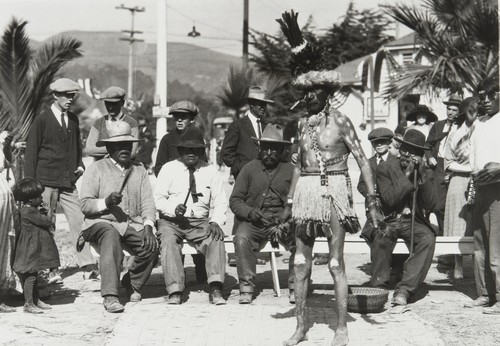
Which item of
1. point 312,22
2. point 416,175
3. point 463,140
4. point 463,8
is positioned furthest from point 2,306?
point 312,22

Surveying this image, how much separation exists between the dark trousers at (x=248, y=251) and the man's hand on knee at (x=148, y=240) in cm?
80

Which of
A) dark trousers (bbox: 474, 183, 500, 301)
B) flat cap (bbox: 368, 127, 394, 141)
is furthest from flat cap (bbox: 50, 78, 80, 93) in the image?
dark trousers (bbox: 474, 183, 500, 301)

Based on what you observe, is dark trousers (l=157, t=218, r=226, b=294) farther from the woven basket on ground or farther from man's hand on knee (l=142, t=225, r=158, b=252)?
the woven basket on ground

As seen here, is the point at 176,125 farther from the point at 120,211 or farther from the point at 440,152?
the point at 440,152

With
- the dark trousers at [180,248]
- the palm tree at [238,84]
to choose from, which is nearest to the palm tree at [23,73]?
the dark trousers at [180,248]

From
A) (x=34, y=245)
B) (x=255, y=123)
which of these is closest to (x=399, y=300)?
(x=255, y=123)

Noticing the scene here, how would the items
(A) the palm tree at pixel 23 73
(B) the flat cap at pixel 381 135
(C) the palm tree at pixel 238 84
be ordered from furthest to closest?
(C) the palm tree at pixel 238 84 → (A) the palm tree at pixel 23 73 → (B) the flat cap at pixel 381 135

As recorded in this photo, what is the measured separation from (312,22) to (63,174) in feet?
132

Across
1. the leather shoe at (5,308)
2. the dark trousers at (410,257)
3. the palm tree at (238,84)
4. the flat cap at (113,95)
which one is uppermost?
the palm tree at (238,84)

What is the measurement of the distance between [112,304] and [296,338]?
2046 mm

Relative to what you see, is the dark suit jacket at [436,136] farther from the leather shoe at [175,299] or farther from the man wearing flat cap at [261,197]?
the leather shoe at [175,299]

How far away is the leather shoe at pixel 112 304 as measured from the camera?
8.10 metres

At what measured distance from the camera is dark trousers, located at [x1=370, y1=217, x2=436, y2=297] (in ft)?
28.6

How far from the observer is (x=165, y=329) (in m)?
7.31
